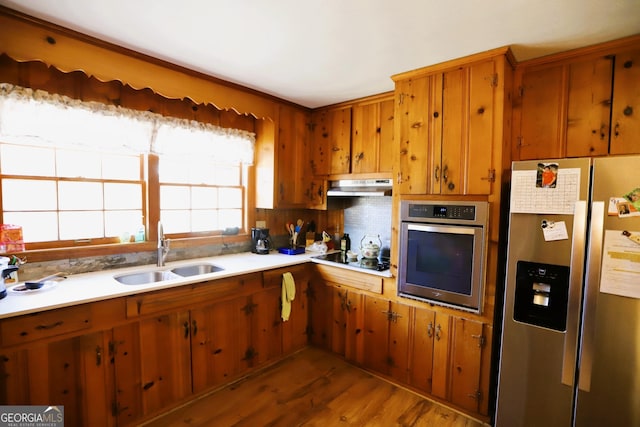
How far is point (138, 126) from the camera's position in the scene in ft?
7.71

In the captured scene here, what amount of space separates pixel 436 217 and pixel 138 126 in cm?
234

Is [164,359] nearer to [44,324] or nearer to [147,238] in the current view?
[44,324]

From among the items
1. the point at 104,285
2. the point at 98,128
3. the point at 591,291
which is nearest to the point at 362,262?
the point at 591,291

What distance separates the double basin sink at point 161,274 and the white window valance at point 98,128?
94 cm

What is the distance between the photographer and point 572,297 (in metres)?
1.62

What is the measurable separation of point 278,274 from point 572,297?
2.02 metres

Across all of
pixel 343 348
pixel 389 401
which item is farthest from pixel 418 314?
pixel 343 348

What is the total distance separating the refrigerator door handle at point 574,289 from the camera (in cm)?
159

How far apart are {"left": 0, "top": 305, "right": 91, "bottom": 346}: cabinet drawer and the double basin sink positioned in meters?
0.49

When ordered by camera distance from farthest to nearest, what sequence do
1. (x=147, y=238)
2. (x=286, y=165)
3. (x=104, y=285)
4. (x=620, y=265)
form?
(x=286, y=165) < (x=147, y=238) < (x=104, y=285) < (x=620, y=265)

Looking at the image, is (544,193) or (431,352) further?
(431,352)

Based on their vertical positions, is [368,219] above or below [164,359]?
above

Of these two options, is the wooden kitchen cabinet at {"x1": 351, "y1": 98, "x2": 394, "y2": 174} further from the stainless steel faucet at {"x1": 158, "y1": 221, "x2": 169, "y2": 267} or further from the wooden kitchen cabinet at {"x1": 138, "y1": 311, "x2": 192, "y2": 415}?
the wooden kitchen cabinet at {"x1": 138, "y1": 311, "x2": 192, "y2": 415}

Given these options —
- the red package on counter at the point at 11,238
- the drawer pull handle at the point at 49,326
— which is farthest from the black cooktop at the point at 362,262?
the red package on counter at the point at 11,238
